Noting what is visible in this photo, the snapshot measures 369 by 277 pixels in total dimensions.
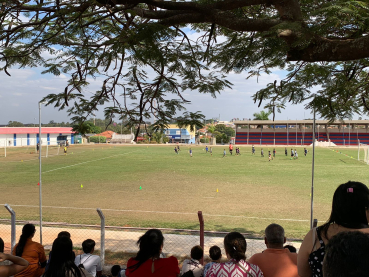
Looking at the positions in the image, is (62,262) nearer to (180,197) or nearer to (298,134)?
(180,197)

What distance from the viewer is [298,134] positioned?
66.7 metres

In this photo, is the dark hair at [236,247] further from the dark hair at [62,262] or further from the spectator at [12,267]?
the spectator at [12,267]

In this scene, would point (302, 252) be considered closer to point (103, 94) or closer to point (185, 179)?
point (103, 94)

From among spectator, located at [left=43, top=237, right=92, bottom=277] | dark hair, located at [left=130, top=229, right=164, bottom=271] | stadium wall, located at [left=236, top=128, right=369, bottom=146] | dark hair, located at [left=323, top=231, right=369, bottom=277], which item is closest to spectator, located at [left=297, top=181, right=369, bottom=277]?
dark hair, located at [left=323, top=231, right=369, bottom=277]

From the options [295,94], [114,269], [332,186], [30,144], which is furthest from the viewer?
[30,144]

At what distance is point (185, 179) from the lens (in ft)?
65.9

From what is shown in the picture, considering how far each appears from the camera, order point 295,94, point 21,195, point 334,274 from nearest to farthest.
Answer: point 334,274, point 295,94, point 21,195

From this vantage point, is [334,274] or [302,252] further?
[302,252]

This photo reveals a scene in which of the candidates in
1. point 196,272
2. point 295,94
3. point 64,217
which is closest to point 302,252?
point 196,272

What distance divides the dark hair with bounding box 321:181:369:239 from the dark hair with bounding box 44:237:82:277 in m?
1.99

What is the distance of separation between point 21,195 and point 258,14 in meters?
13.7

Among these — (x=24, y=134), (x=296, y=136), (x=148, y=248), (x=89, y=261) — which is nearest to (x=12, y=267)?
(x=89, y=261)

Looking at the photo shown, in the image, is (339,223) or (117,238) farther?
(117,238)

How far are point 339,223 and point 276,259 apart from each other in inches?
30.4
